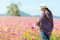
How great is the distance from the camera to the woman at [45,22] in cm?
1022

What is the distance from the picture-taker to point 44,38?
10586 millimetres

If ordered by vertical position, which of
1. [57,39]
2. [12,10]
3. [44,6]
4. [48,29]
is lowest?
[12,10]

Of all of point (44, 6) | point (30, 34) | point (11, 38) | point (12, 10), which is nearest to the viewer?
point (44, 6)

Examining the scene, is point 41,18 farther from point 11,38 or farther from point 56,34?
point 56,34

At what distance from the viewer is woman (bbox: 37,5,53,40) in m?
10.2

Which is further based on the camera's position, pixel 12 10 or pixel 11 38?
pixel 12 10

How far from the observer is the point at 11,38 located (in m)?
12.2

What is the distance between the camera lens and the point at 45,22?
10.5 m

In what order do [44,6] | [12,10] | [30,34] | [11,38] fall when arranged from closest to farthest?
[44,6], [11,38], [30,34], [12,10]

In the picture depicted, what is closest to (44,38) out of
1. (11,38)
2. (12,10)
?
(11,38)

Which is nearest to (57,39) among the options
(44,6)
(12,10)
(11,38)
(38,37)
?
(38,37)

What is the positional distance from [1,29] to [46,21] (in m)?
4.15

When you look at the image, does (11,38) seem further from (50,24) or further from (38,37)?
(50,24)

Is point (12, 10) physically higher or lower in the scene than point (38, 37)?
lower
